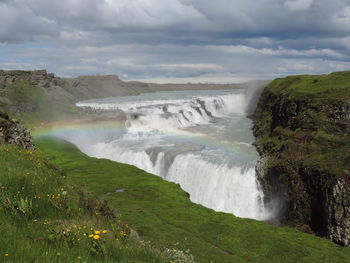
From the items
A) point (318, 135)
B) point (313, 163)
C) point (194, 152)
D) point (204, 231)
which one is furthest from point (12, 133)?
point (318, 135)

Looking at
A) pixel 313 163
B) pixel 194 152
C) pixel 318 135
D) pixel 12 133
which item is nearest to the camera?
pixel 12 133

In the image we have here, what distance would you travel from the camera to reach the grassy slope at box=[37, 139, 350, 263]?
26.0 meters

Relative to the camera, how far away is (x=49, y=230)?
671 cm

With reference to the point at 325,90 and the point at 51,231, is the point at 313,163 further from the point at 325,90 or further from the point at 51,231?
the point at 51,231

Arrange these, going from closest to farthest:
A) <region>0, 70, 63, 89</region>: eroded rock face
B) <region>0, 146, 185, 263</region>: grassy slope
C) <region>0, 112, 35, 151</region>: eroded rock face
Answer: <region>0, 146, 185, 263</region>: grassy slope < <region>0, 112, 35, 151</region>: eroded rock face < <region>0, 70, 63, 89</region>: eroded rock face

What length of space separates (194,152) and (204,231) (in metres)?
28.2

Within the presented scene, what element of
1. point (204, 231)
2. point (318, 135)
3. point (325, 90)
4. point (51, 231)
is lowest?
point (204, 231)

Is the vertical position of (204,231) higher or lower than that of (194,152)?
lower

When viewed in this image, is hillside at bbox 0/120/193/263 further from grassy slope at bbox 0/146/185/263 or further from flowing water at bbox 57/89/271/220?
flowing water at bbox 57/89/271/220

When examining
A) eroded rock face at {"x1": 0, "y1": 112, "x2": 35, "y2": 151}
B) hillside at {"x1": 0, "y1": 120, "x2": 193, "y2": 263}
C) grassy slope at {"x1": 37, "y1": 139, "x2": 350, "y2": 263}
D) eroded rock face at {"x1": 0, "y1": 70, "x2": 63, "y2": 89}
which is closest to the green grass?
grassy slope at {"x1": 37, "y1": 139, "x2": 350, "y2": 263}

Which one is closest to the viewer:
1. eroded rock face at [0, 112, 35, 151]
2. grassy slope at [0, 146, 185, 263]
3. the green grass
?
grassy slope at [0, 146, 185, 263]

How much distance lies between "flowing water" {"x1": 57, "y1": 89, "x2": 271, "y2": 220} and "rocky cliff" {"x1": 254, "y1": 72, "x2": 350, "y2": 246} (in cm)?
321

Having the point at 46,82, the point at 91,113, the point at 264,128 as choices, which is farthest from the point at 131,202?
the point at 46,82

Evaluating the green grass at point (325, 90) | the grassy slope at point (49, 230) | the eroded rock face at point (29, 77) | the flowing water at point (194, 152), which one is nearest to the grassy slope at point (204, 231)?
the flowing water at point (194, 152)
